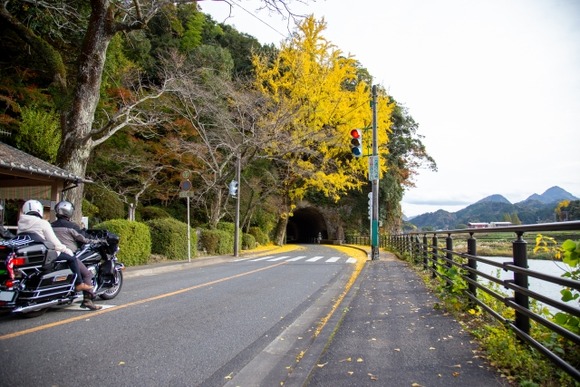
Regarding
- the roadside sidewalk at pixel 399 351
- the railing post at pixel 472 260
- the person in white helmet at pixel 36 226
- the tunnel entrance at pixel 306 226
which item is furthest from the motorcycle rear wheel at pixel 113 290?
the tunnel entrance at pixel 306 226

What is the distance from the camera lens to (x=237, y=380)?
3.36 meters

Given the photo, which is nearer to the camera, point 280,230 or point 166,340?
point 166,340

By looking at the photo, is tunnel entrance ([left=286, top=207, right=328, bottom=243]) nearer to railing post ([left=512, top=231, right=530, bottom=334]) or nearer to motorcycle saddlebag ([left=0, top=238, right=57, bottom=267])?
motorcycle saddlebag ([left=0, top=238, right=57, bottom=267])

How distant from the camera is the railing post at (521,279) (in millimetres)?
3443

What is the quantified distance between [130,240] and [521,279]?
38.4 feet

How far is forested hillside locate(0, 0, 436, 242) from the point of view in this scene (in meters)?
12.7

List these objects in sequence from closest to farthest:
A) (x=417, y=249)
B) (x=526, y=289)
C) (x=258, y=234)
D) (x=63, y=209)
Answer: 1. (x=526, y=289)
2. (x=63, y=209)
3. (x=417, y=249)
4. (x=258, y=234)

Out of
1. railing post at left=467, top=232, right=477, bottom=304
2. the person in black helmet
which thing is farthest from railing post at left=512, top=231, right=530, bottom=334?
the person in black helmet

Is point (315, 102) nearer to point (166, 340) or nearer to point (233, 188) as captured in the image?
point (233, 188)

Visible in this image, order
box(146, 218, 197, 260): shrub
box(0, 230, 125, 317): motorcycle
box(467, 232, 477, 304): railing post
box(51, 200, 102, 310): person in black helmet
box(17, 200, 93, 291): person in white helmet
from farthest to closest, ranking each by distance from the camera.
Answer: box(146, 218, 197, 260): shrub → box(51, 200, 102, 310): person in black helmet → box(17, 200, 93, 291): person in white helmet → box(467, 232, 477, 304): railing post → box(0, 230, 125, 317): motorcycle

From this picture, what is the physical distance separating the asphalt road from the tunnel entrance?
106 ft

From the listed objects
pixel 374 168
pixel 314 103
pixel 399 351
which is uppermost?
pixel 314 103

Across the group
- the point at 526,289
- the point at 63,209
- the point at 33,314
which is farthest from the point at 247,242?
the point at 526,289

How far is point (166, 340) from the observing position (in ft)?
14.7
